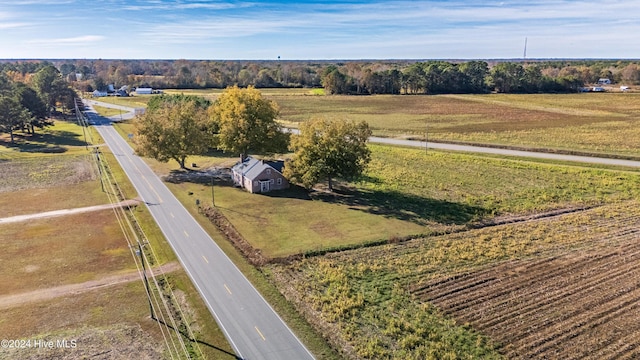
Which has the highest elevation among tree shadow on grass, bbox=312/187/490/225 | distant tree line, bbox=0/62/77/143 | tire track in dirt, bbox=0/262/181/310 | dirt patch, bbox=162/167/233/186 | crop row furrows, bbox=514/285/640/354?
distant tree line, bbox=0/62/77/143

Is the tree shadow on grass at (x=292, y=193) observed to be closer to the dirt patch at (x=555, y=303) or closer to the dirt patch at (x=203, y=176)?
the dirt patch at (x=203, y=176)

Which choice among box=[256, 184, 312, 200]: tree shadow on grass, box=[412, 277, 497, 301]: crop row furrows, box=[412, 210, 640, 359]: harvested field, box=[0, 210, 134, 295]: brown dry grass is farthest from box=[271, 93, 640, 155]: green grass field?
box=[0, 210, 134, 295]: brown dry grass

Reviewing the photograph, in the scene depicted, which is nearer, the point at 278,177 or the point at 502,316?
the point at 502,316

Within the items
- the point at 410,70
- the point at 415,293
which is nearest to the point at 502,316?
the point at 415,293

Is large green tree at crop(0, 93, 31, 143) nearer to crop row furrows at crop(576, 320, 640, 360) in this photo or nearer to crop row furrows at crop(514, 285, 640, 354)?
crop row furrows at crop(514, 285, 640, 354)

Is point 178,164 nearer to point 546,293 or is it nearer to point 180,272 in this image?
point 180,272
